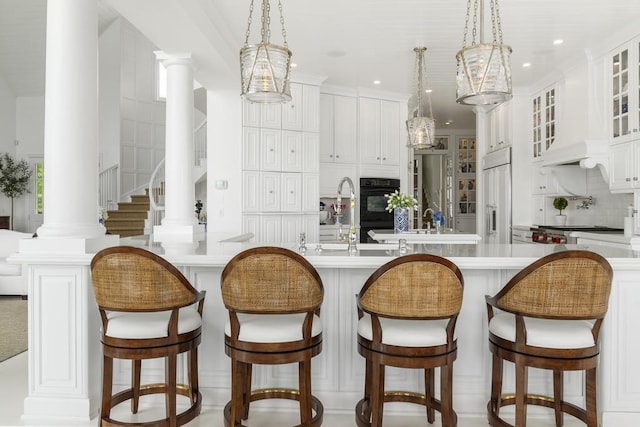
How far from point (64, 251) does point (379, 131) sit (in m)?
5.46

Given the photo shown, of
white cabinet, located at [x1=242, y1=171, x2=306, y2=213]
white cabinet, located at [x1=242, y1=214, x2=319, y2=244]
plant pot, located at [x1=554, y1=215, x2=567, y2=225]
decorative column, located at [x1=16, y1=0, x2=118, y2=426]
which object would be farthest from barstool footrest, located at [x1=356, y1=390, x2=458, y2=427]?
plant pot, located at [x1=554, y1=215, x2=567, y2=225]

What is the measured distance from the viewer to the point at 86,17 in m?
2.57

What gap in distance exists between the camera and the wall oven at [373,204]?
7109mm

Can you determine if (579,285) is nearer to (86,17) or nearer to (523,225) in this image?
(86,17)

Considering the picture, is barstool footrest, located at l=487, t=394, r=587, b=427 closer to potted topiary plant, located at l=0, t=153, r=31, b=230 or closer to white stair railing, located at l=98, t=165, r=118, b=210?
white stair railing, located at l=98, t=165, r=118, b=210

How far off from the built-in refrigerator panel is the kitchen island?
4.31 meters

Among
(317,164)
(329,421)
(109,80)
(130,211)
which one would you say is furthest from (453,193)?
(329,421)

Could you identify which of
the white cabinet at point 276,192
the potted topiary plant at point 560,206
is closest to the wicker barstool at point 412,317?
the white cabinet at point 276,192

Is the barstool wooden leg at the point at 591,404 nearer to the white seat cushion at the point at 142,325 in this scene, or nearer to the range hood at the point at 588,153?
the white seat cushion at the point at 142,325

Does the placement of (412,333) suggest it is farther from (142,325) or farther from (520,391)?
(142,325)

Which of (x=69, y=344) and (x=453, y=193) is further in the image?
(x=453, y=193)

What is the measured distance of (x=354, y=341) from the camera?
2.71 meters

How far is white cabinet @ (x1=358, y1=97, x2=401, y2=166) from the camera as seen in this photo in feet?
23.4

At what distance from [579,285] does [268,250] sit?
1.33m
